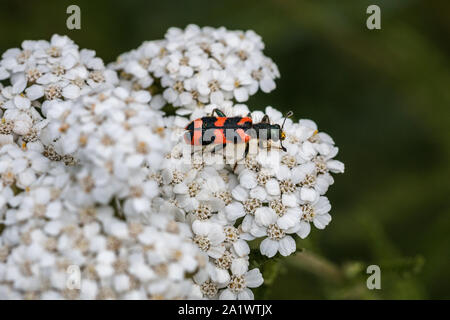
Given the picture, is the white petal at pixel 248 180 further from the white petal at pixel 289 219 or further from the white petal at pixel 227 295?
the white petal at pixel 227 295

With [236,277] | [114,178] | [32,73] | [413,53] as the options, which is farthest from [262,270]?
[413,53]

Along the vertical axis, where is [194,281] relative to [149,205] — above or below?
below

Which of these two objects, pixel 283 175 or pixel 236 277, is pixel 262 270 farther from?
pixel 283 175
